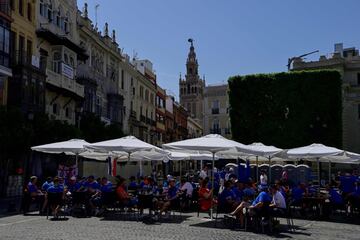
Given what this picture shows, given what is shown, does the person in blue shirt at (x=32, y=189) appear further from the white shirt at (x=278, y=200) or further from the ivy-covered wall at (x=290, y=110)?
the ivy-covered wall at (x=290, y=110)

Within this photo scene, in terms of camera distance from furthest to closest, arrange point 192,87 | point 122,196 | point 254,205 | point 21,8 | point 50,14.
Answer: point 192,87 → point 50,14 → point 21,8 → point 122,196 → point 254,205

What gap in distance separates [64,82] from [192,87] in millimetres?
102591

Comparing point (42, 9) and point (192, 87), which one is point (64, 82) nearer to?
point (42, 9)

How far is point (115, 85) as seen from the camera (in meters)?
51.4

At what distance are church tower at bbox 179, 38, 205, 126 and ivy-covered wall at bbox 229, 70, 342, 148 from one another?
9326cm

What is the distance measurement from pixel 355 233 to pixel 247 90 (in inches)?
1185

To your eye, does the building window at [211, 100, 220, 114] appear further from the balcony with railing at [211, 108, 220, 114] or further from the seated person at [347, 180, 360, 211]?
the seated person at [347, 180, 360, 211]

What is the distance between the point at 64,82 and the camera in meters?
36.7

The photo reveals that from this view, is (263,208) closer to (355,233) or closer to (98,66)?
(355,233)

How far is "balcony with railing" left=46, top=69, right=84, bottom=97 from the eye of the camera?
34938 mm

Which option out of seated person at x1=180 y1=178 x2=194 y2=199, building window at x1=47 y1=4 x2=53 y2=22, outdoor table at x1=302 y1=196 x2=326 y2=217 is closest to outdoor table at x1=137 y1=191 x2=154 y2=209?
seated person at x1=180 y1=178 x2=194 y2=199

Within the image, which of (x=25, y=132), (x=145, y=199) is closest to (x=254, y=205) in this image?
(x=145, y=199)

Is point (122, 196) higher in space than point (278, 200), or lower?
lower

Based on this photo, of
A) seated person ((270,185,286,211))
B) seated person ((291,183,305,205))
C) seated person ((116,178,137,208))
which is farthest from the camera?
seated person ((291,183,305,205))
